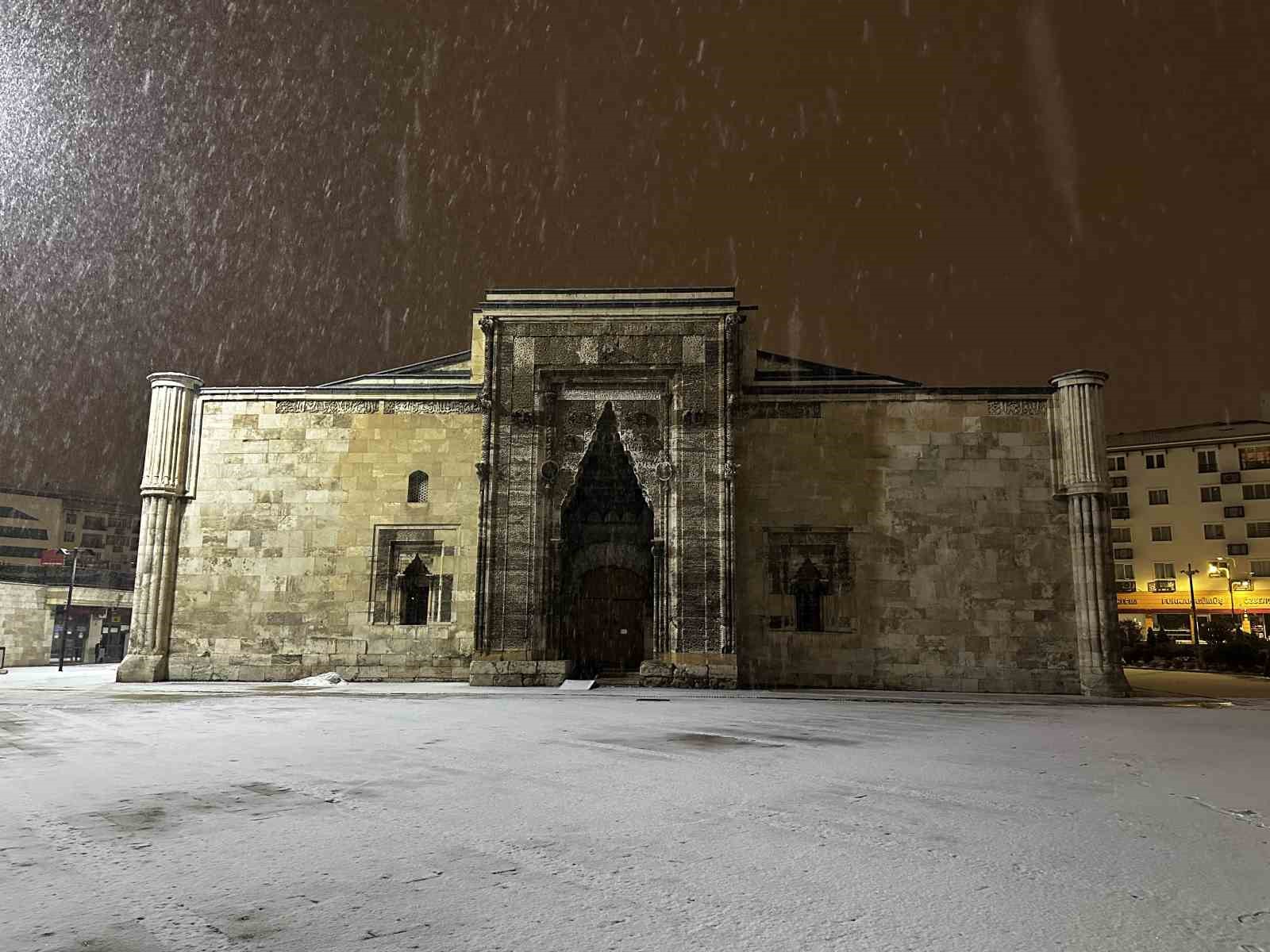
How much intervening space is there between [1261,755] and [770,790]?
6667 mm

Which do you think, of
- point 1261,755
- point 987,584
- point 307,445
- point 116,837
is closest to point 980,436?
point 987,584

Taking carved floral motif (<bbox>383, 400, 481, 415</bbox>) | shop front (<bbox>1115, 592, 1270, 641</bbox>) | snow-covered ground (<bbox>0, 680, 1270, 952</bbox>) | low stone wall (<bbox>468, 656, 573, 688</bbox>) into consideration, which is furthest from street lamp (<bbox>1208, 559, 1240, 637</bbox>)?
Answer: snow-covered ground (<bbox>0, 680, 1270, 952</bbox>)

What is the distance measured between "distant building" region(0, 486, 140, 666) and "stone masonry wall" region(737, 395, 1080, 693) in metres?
29.5

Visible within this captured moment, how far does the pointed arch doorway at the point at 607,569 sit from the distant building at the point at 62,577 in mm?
23692

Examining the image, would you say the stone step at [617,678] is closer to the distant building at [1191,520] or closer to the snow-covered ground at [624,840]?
the snow-covered ground at [624,840]

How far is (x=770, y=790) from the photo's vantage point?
7.15 metres

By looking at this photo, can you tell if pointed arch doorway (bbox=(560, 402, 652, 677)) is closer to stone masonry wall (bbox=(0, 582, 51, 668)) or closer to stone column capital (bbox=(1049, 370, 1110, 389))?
stone column capital (bbox=(1049, 370, 1110, 389))

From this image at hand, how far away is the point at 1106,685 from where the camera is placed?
19094 mm

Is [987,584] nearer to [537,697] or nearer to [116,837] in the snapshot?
[537,697]

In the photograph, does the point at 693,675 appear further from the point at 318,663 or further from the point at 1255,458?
the point at 1255,458

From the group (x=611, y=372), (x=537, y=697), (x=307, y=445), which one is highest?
(x=611, y=372)

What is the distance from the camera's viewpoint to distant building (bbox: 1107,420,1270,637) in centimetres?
6156

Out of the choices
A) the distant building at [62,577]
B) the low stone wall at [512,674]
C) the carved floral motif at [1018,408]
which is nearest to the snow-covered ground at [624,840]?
the low stone wall at [512,674]

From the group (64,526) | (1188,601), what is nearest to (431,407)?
(1188,601)
